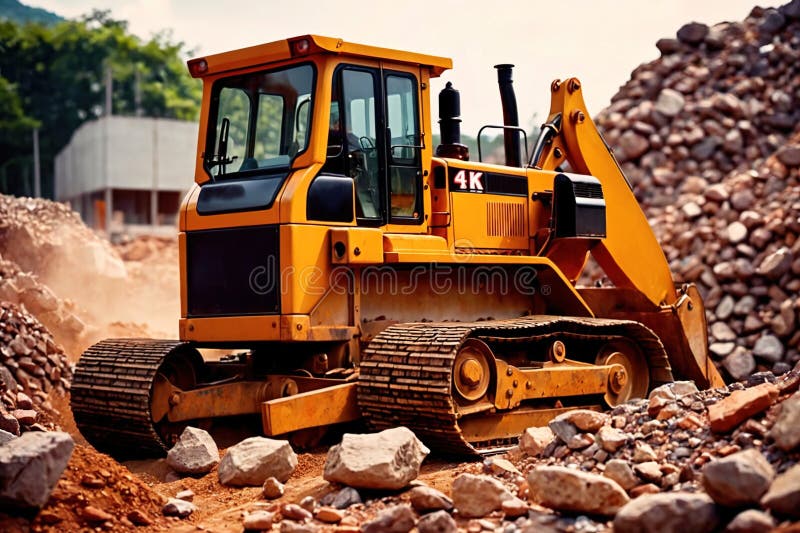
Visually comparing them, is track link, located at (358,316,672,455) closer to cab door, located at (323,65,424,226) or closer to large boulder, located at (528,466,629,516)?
cab door, located at (323,65,424,226)

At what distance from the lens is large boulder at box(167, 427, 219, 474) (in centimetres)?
770

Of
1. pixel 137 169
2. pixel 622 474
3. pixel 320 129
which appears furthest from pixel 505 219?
A: pixel 137 169

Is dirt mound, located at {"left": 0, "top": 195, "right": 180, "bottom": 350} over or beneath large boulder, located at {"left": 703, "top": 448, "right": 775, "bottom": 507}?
over

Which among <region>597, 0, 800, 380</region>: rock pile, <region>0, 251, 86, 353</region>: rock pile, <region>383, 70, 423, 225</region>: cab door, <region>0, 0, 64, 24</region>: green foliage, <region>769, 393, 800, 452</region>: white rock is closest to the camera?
<region>769, 393, 800, 452</region>: white rock

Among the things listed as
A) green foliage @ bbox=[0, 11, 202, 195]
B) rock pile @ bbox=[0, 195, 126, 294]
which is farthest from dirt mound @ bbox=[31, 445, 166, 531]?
→ green foliage @ bbox=[0, 11, 202, 195]

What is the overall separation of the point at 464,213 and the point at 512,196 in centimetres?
80

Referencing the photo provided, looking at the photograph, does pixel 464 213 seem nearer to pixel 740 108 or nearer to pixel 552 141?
pixel 552 141

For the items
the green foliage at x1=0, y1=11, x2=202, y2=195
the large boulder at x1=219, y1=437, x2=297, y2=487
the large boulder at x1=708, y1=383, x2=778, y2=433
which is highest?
the green foliage at x1=0, y1=11, x2=202, y2=195

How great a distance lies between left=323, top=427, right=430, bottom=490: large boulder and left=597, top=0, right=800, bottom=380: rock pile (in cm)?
817

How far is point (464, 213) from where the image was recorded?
912cm

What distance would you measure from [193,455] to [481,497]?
274 centimetres

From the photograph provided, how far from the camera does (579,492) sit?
5.45m

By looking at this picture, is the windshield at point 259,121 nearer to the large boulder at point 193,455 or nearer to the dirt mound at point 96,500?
the large boulder at point 193,455

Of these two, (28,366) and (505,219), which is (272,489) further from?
(28,366)
